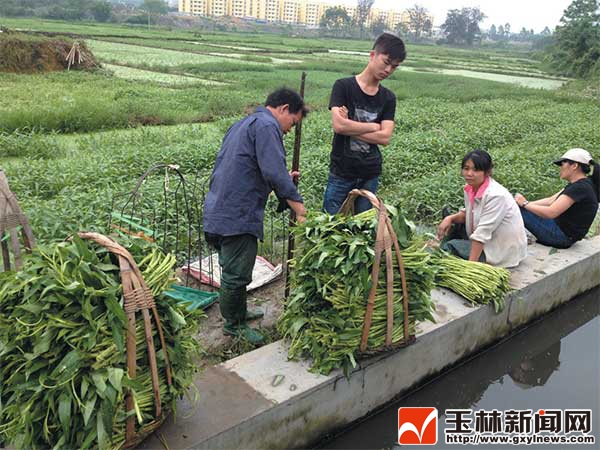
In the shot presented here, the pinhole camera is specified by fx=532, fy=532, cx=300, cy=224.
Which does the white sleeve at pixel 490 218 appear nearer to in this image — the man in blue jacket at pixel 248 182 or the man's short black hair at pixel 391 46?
the man's short black hair at pixel 391 46

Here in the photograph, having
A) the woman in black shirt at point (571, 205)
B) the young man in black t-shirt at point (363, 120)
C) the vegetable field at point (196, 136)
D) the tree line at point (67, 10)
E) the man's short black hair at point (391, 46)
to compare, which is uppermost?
the tree line at point (67, 10)

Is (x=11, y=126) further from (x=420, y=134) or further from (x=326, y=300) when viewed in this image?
(x=326, y=300)

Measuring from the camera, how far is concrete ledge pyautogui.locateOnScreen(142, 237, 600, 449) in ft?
8.21

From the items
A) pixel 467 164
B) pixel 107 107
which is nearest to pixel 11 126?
pixel 107 107

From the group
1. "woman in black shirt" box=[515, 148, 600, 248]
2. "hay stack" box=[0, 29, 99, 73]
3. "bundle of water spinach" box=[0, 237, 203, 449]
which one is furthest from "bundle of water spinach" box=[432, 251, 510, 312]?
"hay stack" box=[0, 29, 99, 73]

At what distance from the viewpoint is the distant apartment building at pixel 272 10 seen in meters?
133

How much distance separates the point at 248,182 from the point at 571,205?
10.1ft

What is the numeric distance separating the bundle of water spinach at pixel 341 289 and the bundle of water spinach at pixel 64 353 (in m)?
1.06

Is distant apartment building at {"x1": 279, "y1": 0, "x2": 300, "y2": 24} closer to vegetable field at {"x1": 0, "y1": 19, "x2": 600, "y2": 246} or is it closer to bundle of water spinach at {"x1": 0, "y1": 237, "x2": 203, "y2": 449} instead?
vegetable field at {"x1": 0, "y1": 19, "x2": 600, "y2": 246}

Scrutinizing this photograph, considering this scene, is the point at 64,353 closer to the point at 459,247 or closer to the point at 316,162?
the point at 459,247

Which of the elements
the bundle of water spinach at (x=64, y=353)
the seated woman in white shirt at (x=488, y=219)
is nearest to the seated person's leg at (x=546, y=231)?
the seated woman in white shirt at (x=488, y=219)

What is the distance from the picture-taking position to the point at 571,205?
4641mm

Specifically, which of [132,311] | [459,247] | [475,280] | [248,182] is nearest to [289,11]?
[459,247]

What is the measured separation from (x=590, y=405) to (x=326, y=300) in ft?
6.87
